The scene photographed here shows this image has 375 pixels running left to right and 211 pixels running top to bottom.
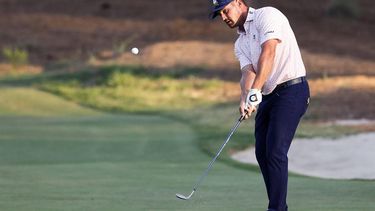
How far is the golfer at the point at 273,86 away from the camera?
26.7 feet

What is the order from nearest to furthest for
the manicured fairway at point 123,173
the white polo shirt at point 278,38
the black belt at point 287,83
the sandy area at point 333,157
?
the white polo shirt at point 278,38, the black belt at point 287,83, the manicured fairway at point 123,173, the sandy area at point 333,157

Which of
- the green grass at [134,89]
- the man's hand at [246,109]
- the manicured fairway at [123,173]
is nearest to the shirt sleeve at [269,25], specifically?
the man's hand at [246,109]

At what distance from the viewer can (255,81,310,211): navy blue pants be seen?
323 inches

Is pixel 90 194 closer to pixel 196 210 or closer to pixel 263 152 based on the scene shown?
pixel 196 210

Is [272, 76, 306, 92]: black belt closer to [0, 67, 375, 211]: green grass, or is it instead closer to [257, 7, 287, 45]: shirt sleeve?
[257, 7, 287, 45]: shirt sleeve

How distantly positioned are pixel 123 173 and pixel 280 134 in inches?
210

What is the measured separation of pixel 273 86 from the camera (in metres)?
8.30

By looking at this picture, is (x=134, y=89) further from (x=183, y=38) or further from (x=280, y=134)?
(x=280, y=134)

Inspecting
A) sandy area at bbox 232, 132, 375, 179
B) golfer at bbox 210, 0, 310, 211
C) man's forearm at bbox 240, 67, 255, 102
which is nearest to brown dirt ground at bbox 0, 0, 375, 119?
sandy area at bbox 232, 132, 375, 179

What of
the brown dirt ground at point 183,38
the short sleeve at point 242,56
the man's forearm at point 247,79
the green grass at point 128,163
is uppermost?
the short sleeve at point 242,56

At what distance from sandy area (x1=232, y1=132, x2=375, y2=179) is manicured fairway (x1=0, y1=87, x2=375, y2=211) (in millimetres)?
953

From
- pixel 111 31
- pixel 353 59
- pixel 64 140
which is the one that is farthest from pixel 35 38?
pixel 64 140

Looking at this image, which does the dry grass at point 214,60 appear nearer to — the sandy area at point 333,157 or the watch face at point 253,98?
the sandy area at point 333,157

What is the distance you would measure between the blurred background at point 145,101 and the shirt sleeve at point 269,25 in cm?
175
